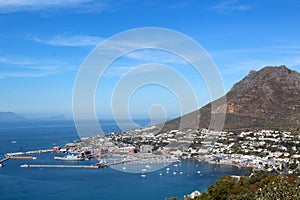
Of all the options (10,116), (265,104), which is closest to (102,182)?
(265,104)

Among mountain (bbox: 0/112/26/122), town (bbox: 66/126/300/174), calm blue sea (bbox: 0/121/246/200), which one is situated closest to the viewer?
calm blue sea (bbox: 0/121/246/200)

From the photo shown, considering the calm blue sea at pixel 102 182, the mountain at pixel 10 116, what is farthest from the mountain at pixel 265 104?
the mountain at pixel 10 116

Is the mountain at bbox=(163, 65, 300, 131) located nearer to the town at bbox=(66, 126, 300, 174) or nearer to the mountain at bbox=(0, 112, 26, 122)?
the town at bbox=(66, 126, 300, 174)

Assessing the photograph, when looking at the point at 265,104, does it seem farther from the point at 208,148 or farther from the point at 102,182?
the point at 102,182

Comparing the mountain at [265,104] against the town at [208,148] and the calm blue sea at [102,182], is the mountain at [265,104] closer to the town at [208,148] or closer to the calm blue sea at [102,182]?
the town at [208,148]

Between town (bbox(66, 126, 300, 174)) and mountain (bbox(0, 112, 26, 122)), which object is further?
mountain (bbox(0, 112, 26, 122))

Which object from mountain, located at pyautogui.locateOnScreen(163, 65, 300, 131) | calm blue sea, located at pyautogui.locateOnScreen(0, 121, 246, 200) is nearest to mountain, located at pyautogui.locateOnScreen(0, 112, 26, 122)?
mountain, located at pyautogui.locateOnScreen(163, 65, 300, 131)

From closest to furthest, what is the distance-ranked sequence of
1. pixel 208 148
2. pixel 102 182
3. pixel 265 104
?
1. pixel 102 182
2. pixel 208 148
3. pixel 265 104

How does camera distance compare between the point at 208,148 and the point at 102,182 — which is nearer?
the point at 102,182

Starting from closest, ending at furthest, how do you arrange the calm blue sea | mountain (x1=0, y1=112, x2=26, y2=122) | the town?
the calm blue sea, the town, mountain (x1=0, y1=112, x2=26, y2=122)
